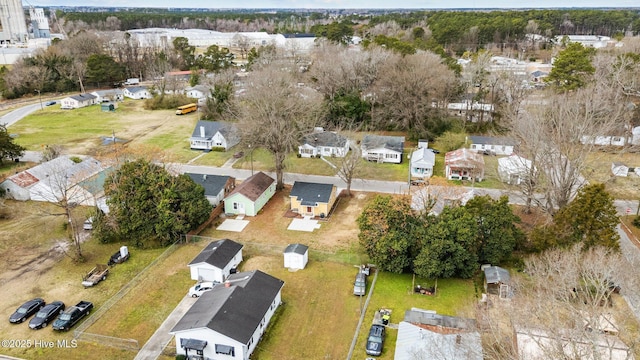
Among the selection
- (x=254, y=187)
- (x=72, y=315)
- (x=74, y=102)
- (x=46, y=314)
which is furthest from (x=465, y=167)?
(x=74, y=102)

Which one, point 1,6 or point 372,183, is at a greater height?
point 1,6

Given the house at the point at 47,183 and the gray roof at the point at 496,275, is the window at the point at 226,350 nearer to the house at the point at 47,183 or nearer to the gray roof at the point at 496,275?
the gray roof at the point at 496,275

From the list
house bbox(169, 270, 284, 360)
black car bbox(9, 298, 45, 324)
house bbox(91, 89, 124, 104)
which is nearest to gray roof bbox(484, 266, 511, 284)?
house bbox(169, 270, 284, 360)

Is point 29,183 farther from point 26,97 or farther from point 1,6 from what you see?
point 1,6

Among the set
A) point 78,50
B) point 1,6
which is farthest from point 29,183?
point 1,6

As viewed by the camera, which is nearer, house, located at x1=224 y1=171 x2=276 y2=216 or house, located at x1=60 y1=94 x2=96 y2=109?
house, located at x1=224 y1=171 x2=276 y2=216

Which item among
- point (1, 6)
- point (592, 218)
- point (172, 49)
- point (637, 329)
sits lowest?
point (637, 329)

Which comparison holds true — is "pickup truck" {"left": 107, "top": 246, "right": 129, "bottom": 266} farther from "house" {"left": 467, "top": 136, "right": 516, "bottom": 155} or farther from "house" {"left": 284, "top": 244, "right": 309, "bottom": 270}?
"house" {"left": 467, "top": 136, "right": 516, "bottom": 155}

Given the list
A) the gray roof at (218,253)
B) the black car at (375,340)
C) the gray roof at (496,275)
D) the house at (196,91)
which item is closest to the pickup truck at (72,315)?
the gray roof at (218,253)
